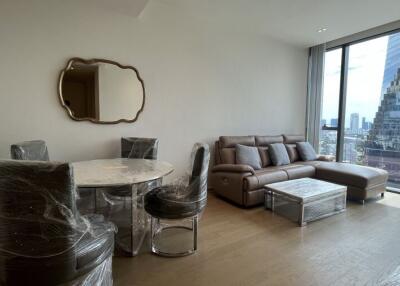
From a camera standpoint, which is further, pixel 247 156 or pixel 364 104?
pixel 364 104

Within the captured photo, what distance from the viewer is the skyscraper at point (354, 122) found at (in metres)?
4.68

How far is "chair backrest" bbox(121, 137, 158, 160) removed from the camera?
3.09 meters

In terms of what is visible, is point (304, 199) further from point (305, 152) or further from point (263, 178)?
point (305, 152)

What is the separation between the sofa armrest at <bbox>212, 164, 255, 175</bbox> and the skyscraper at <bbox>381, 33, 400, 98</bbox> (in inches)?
116

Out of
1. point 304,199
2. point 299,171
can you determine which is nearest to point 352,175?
point 299,171

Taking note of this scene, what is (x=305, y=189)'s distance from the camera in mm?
3117

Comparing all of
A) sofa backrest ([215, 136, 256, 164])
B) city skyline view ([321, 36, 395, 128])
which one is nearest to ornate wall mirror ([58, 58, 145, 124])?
sofa backrest ([215, 136, 256, 164])

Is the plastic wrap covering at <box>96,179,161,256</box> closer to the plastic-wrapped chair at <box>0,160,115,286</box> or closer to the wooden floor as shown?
the wooden floor

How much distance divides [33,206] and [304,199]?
261 cm

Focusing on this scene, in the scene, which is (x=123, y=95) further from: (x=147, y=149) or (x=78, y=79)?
(x=147, y=149)

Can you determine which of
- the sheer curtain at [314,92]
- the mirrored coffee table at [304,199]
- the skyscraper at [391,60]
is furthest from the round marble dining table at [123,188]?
the skyscraper at [391,60]

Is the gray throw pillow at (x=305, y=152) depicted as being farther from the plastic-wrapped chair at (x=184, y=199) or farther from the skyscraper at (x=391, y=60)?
the plastic-wrapped chair at (x=184, y=199)

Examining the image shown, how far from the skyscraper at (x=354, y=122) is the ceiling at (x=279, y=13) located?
1.51 m

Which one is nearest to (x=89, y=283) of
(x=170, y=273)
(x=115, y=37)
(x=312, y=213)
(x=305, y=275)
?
(x=170, y=273)
